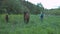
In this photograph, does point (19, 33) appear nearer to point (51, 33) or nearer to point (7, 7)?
point (51, 33)

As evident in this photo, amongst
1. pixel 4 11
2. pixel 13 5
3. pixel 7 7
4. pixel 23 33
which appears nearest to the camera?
pixel 23 33

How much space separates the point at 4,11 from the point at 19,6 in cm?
558

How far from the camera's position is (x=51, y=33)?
888 cm

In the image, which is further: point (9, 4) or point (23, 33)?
point (9, 4)

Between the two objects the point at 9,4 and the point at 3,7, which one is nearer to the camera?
the point at 3,7

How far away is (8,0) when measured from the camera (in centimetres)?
3009

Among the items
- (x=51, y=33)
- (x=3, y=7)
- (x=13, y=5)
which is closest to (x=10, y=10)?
(x=13, y=5)

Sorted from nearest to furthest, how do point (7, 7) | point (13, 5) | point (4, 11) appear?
point (4, 11), point (7, 7), point (13, 5)

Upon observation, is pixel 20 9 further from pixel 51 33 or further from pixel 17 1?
pixel 51 33

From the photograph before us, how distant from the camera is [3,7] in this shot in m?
28.7

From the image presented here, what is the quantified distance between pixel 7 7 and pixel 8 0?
1.10m

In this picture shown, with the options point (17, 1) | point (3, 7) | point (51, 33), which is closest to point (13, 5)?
point (17, 1)

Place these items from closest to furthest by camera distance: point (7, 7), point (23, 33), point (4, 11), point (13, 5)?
1. point (23, 33)
2. point (4, 11)
3. point (7, 7)
4. point (13, 5)

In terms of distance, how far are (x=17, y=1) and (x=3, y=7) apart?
15.6 feet
